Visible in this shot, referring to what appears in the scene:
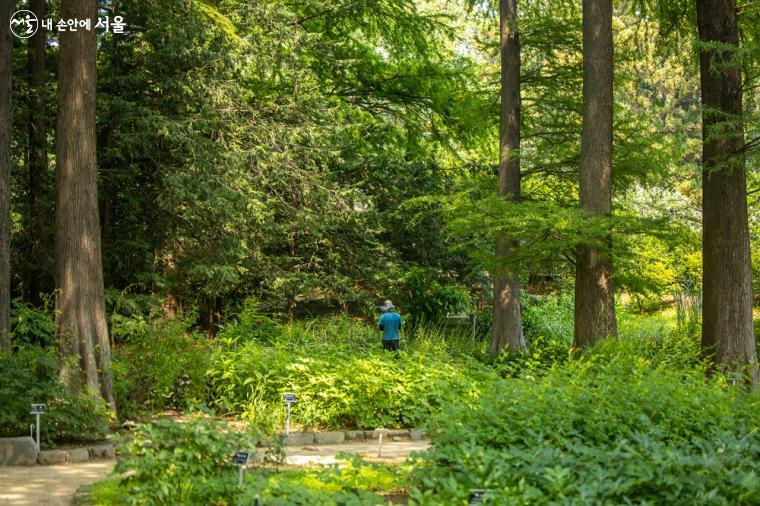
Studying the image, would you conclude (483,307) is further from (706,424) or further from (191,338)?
(706,424)

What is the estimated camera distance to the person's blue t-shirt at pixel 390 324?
1506cm

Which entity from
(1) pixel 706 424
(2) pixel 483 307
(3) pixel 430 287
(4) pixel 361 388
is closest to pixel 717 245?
(4) pixel 361 388

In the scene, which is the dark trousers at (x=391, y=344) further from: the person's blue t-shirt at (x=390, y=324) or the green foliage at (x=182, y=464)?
the green foliage at (x=182, y=464)

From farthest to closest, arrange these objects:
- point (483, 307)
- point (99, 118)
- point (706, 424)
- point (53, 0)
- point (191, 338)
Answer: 1. point (483, 307)
2. point (53, 0)
3. point (99, 118)
4. point (191, 338)
5. point (706, 424)

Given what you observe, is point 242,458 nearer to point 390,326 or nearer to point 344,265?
point 390,326

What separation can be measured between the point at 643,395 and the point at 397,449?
315 cm

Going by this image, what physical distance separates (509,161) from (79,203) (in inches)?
328

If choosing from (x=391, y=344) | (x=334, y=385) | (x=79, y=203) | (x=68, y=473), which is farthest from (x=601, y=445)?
(x=391, y=344)

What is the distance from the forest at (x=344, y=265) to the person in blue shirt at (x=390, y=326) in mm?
51

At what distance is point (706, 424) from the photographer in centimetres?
646

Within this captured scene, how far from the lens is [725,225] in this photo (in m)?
12.2

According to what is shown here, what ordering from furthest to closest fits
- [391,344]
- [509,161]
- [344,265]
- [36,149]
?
1. [344,265]
2. [509,161]
3. [391,344]
4. [36,149]

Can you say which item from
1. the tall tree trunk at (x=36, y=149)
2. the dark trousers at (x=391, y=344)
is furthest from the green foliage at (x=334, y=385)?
the tall tree trunk at (x=36, y=149)

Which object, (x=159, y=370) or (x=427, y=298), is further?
(x=427, y=298)
